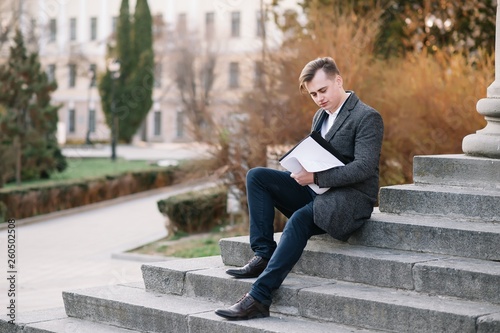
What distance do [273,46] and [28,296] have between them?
683cm

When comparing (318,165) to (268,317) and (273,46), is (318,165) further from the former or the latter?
(273,46)

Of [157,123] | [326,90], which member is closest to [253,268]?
[326,90]

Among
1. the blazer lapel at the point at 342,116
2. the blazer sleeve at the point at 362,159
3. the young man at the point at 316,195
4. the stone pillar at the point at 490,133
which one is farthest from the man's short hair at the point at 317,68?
the stone pillar at the point at 490,133

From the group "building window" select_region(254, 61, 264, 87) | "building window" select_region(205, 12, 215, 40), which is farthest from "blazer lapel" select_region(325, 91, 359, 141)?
"building window" select_region(205, 12, 215, 40)

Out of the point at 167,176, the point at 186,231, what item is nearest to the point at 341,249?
the point at 186,231

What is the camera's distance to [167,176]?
29.1 meters

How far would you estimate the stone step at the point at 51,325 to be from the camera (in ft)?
23.8

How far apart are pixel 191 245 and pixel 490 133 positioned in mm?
8477

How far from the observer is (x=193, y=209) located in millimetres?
17875

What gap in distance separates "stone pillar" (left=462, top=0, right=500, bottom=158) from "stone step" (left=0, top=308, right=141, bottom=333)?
305 centimetres

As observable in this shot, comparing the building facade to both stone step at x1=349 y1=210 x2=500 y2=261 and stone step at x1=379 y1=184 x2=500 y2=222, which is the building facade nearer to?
stone step at x1=379 y1=184 x2=500 y2=222

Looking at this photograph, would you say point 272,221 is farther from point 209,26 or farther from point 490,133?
point 209,26

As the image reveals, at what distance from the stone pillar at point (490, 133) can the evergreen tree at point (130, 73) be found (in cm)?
4926

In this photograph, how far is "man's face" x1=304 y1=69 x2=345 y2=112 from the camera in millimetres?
6893
